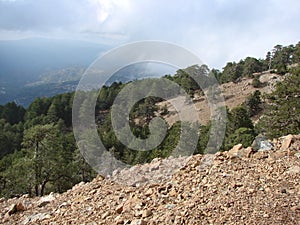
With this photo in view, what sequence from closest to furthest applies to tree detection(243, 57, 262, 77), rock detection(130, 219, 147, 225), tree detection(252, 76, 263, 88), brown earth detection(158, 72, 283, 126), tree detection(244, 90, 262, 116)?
rock detection(130, 219, 147, 225) → tree detection(244, 90, 262, 116) → brown earth detection(158, 72, 283, 126) → tree detection(252, 76, 263, 88) → tree detection(243, 57, 262, 77)

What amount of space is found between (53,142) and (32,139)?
1315 millimetres

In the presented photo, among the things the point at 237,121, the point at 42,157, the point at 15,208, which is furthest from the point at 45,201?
the point at 237,121

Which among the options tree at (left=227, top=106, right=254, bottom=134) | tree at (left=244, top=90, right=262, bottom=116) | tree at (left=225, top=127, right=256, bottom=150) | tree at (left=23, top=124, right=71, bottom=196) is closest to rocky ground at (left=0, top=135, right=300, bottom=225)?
tree at (left=23, top=124, right=71, bottom=196)

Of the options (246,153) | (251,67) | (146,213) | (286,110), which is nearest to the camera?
(146,213)

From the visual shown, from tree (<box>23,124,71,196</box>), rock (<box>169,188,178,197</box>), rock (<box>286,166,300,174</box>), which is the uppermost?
rock (<box>286,166,300,174</box>)

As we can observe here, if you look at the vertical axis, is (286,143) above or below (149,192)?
above

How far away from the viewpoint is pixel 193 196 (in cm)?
706

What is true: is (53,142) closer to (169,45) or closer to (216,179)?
(169,45)

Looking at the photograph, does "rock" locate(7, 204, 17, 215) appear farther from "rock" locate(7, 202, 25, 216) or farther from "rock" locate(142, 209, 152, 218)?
"rock" locate(142, 209, 152, 218)

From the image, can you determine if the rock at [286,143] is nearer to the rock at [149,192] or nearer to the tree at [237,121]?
the rock at [149,192]

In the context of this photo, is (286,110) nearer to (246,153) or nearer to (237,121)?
(237,121)

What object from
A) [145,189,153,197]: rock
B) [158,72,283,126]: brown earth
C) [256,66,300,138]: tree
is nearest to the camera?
[145,189,153,197]: rock

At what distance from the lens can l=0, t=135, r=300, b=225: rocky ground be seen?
6059 millimetres

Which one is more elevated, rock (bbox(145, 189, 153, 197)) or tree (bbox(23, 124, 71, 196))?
rock (bbox(145, 189, 153, 197))
